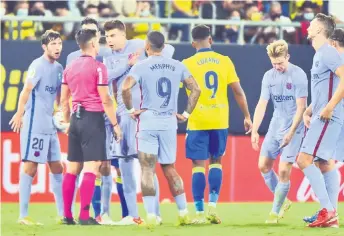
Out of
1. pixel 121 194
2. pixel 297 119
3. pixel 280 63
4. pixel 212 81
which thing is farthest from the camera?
pixel 121 194

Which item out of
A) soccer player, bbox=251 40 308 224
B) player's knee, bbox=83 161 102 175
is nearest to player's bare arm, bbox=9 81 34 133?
player's knee, bbox=83 161 102 175

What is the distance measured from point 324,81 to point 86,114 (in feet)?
8.85

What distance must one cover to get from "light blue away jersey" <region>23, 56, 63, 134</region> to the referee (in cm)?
58

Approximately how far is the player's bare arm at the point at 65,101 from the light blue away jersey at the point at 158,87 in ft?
2.92

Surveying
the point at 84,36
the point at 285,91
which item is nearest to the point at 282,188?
the point at 285,91

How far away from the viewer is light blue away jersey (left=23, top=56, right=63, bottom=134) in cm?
1347

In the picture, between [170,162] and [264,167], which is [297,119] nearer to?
[264,167]

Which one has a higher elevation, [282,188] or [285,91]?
[285,91]

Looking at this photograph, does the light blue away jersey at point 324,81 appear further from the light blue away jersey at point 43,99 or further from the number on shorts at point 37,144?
the number on shorts at point 37,144

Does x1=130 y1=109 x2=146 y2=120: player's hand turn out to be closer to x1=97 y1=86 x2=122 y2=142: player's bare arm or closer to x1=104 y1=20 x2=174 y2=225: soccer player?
x1=97 y1=86 x2=122 y2=142: player's bare arm

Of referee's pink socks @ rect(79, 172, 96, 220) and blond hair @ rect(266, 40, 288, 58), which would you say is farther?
blond hair @ rect(266, 40, 288, 58)

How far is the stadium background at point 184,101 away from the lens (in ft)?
60.1

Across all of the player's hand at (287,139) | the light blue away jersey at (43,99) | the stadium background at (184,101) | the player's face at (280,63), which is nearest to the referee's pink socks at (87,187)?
the light blue away jersey at (43,99)

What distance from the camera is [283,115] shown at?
43.9ft
